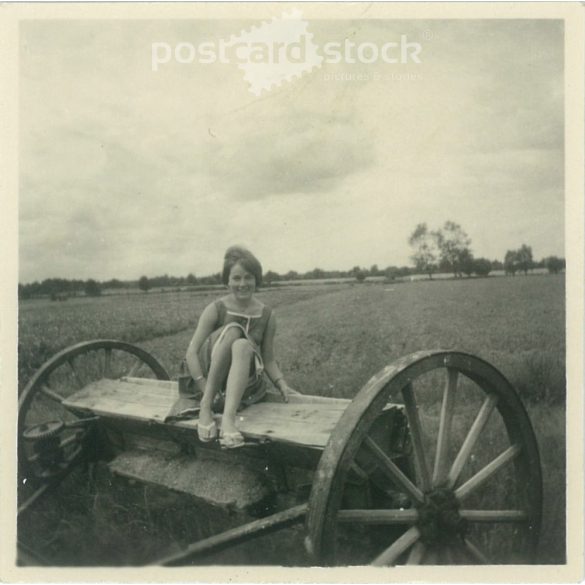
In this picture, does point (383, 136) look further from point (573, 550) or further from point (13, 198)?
point (573, 550)

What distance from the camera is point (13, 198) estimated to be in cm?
339

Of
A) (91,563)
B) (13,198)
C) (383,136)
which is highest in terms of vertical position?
(383,136)

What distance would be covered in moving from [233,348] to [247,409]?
39 cm

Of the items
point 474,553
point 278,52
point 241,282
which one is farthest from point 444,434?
point 278,52

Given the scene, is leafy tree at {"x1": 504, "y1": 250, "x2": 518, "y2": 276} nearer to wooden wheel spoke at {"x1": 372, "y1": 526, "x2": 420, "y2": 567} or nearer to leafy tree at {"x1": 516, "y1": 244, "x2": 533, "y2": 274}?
leafy tree at {"x1": 516, "y1": 244, "x2": 533, "y2": 274}

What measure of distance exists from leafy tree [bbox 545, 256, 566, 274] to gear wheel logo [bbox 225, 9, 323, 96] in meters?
1.87

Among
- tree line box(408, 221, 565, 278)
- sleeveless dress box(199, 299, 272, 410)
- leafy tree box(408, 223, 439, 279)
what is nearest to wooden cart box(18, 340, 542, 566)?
sleeveless dress box(199, 299, 272, 410)

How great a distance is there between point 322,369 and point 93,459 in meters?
2.28

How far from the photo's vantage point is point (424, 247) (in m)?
4.30

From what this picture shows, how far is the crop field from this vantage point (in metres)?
3.38

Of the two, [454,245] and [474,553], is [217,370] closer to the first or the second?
[474,553]

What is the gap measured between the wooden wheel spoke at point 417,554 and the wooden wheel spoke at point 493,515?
0.26 metres

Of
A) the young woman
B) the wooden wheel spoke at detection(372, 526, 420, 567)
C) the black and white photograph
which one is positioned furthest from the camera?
the young woman

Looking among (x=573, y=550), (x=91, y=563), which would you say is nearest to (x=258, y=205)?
(x=91, y=563)
